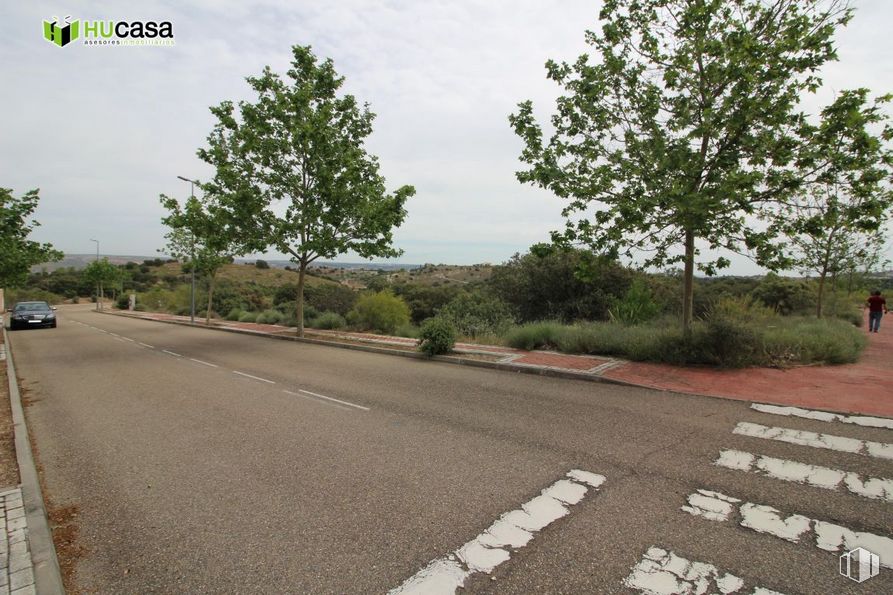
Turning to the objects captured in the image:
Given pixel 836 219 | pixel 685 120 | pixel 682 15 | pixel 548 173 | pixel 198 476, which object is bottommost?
pixel 198 476

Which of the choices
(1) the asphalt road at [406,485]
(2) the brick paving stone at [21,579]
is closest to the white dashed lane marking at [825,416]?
(1) the asphalt road at [406,485]

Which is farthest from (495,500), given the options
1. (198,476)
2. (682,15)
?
(682,15)

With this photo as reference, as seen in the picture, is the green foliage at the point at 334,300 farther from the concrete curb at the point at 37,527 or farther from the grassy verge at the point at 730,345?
the concrete curb at the point at 37,527

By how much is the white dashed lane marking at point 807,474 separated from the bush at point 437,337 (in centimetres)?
804

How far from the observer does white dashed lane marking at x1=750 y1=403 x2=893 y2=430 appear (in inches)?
237

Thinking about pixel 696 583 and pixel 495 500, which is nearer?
pixel 696 583

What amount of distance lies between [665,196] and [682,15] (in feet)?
13.6

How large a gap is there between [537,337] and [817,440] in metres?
7.93

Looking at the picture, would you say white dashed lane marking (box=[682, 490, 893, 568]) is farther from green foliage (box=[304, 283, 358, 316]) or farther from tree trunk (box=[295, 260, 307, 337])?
green foliage (box=[304, 283, 358, 316])

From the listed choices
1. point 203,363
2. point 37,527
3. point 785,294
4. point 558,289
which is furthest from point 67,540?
point 785,294

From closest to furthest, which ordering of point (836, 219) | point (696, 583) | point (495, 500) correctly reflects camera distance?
point (696, 583) → point (495, 500) → point (836, 219)

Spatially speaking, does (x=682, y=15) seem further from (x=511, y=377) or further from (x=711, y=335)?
(x=511, y=377)

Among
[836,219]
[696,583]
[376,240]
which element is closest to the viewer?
[696,583]

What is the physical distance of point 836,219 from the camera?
8.22 metres
